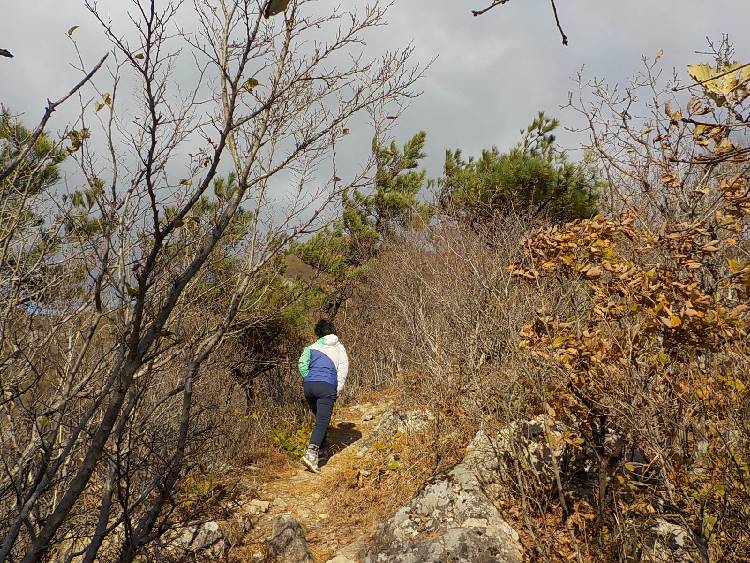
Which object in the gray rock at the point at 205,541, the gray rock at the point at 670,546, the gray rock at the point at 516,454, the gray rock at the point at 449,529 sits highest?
the gray rock at the point at 516,454

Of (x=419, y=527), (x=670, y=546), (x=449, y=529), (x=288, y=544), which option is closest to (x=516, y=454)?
(x=449, y=529)

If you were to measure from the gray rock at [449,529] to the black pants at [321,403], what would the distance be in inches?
70.0

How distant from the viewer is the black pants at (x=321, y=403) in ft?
18.5

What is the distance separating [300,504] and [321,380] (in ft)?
4.22

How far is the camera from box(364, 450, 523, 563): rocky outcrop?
3.27 meters

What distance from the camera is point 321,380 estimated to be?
5.71 m

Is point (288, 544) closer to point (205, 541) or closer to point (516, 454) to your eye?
point (205, 541)

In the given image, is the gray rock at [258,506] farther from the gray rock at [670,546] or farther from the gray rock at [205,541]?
the gray rock at [670,546]

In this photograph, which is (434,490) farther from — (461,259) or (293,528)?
(461,259)

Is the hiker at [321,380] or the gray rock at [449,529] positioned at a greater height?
the hiker at [321,380]

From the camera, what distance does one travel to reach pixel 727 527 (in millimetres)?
2430

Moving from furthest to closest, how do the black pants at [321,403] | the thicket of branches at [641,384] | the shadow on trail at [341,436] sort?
the shadow on trail at [341,436]
the black pants at [321,403]
the thicket of branches at [641,384]

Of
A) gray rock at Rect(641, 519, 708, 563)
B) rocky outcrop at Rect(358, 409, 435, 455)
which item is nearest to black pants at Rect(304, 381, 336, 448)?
rocky outcrop at Rect(358, 409, 435, 455)

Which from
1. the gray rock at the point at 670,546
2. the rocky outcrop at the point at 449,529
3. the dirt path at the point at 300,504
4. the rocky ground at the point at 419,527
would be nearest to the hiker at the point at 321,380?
the dirt path at the point at 300,504
